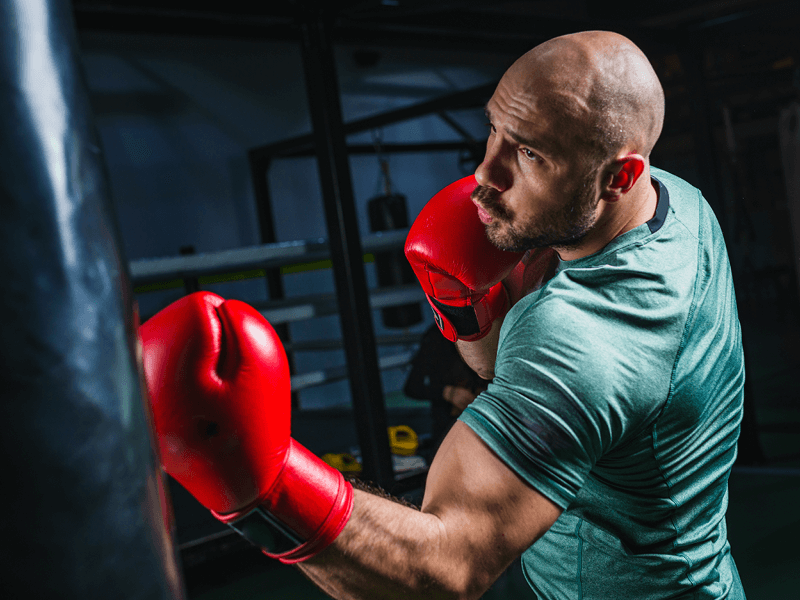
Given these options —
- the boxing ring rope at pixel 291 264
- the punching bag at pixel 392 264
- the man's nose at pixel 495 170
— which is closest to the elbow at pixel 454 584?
the man's nose at pixel 495 170

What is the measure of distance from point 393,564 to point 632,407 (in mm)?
350

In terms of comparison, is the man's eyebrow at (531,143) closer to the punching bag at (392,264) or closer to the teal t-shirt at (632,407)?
the teal t-shirt at (632,407)

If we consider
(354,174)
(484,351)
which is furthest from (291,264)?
(484,351)

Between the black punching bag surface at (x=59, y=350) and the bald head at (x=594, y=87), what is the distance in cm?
71

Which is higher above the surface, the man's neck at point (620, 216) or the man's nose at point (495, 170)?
the man's nose at point (495, 170)

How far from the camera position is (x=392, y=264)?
20.3 ft

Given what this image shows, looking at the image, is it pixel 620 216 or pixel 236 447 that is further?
pixel 620 216

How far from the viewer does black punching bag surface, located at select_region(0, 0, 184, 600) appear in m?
0.30

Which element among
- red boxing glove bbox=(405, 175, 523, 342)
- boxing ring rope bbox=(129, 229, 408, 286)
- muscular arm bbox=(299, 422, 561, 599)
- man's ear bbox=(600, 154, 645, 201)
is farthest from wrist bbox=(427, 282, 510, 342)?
boxing ring rope bbox=(129, 229, 408, 286)

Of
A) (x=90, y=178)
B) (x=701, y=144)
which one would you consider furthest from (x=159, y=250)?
(x=90, y=178)

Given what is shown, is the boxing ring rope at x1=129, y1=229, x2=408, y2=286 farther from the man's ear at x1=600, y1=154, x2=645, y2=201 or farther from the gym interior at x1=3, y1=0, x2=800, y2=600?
the man's ear at x1=600, y1=154, x2=645, y2=201

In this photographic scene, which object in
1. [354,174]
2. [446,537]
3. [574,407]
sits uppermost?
[354,174]

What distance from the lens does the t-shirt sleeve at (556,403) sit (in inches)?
29.9

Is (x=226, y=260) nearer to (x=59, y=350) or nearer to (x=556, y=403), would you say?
(x=556, y=403)
